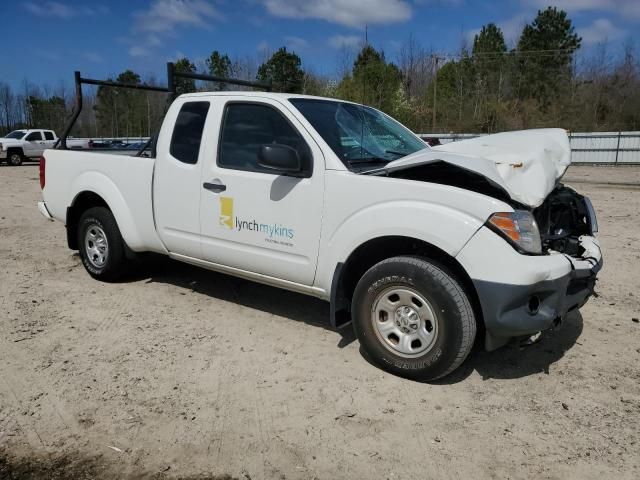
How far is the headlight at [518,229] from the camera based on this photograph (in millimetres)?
3148

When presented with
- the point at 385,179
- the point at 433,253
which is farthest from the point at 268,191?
the point at 433,253

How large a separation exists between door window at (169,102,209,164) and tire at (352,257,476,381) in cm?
201

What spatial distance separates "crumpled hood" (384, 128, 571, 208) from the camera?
329 cm

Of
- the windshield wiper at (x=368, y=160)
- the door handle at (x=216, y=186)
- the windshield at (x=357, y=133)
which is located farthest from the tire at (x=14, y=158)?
the windshield wiper at (x=368, y=160)

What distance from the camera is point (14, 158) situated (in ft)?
87.6

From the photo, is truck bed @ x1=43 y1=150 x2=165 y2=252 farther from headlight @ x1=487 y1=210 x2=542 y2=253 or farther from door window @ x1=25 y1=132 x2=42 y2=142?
door window @ x1=25 y1=132 x2=42 y2=142

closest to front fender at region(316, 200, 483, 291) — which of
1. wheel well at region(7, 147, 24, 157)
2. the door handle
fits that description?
the door handle

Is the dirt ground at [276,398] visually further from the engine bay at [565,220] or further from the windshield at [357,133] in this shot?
the windshield at [357,133]

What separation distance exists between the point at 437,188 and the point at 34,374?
119 inches

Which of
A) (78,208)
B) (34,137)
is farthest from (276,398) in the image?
(34,137)

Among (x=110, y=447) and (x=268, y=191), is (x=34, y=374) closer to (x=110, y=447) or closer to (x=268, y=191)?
(x=110, y=447)

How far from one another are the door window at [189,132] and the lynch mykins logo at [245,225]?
551 millimetres

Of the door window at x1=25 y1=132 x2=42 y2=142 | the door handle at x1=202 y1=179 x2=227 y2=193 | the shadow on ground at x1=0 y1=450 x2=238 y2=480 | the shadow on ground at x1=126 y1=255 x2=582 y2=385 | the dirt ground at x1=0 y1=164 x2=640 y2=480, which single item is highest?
the door window at x1=25 y1=132 x2=42 y2=142

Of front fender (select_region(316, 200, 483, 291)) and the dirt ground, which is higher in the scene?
front fender (select_region(316, 200, 483, 291))
